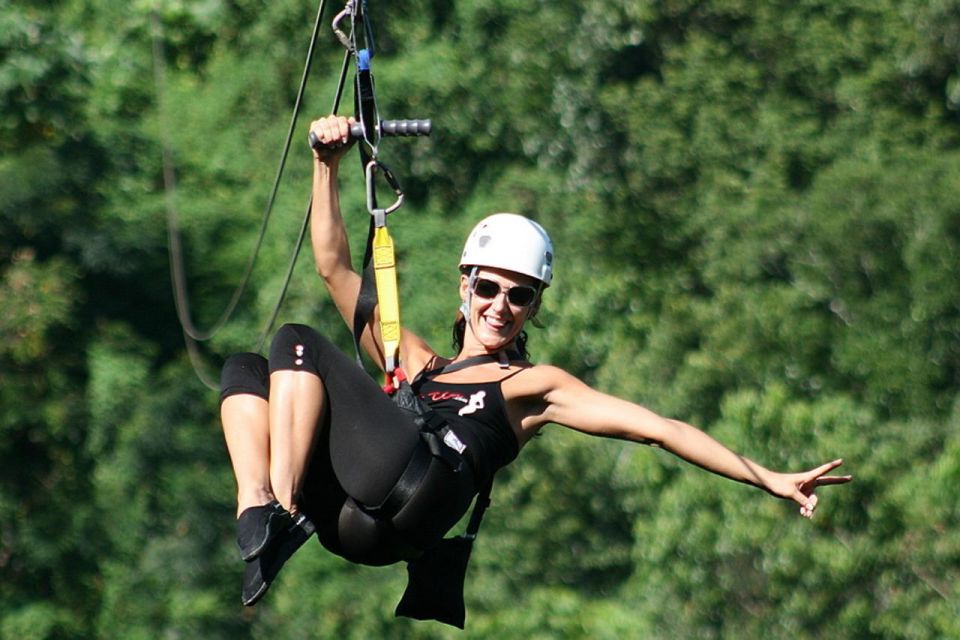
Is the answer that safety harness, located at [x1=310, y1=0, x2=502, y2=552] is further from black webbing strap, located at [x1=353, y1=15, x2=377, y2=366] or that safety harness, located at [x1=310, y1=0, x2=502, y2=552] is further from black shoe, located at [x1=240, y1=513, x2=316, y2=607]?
black shoe, located at [x1=240, y1=513, x2=316, y2=607]

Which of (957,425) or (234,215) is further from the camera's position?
(234,215)

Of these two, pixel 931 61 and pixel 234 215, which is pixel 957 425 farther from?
pixel 234 215

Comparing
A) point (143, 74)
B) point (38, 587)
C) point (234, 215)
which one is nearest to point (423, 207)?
point (234, 215)

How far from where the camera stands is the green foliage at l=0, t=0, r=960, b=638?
16.7 meters

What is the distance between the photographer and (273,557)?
574 centimetres

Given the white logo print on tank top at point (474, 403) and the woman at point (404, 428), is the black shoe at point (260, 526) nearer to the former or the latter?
the woman at point (404, 428)

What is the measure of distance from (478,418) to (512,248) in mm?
538

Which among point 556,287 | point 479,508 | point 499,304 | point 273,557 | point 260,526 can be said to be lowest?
point 556,287

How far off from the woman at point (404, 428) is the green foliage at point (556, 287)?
9516 millimetres

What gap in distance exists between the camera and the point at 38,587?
20.5 meters

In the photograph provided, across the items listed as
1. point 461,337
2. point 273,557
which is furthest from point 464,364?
point 273,557

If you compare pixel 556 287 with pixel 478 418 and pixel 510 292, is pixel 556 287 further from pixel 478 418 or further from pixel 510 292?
pixel 478 418

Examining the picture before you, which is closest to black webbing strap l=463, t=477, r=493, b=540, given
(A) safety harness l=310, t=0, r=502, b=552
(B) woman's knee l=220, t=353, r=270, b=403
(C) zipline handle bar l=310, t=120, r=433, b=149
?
(A) safety harness l=310, t=0, r=502, b=552

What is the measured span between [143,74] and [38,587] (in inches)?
243
